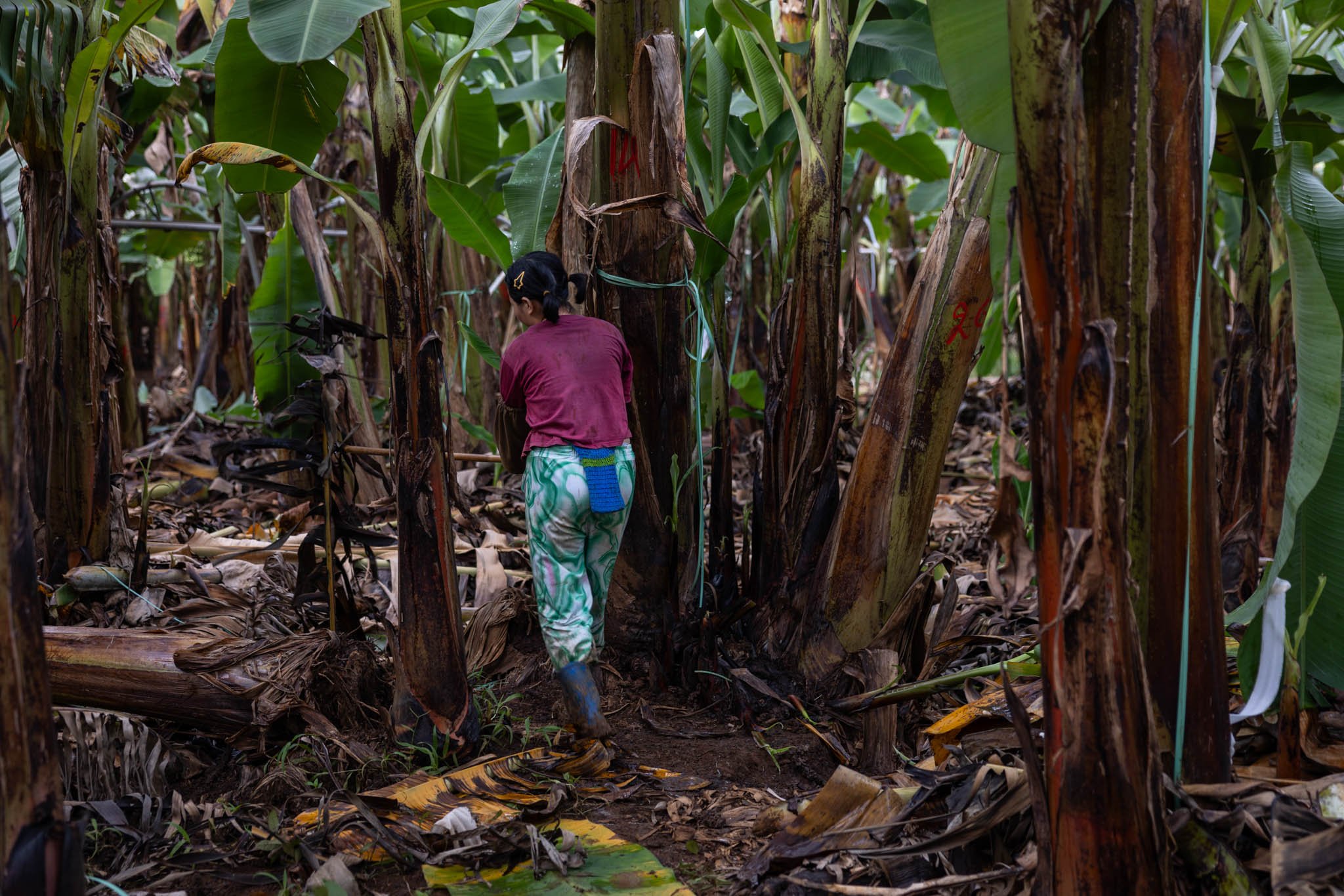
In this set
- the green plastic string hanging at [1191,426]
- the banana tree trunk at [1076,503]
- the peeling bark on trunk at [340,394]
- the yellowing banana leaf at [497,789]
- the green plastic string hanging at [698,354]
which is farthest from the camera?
the green plastic string hanging at [698,354]

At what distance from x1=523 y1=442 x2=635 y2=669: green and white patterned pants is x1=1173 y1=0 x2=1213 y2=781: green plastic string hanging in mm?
1663

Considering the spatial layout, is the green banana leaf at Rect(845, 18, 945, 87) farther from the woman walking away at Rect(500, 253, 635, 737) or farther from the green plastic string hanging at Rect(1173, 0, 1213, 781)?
the green plastic string hanging at Rect(1173, 0, 1213, 781)

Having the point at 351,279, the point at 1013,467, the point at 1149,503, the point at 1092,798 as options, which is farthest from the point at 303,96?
the point at 351,279

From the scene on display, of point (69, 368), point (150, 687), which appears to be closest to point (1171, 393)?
point (150, 687)

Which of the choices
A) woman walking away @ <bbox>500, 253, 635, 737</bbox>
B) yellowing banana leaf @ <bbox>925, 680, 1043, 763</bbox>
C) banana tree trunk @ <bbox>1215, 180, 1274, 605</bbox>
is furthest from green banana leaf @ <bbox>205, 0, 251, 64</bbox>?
banana tree trunk @ <bbox>1215, 180, 1274, 605</bbox>

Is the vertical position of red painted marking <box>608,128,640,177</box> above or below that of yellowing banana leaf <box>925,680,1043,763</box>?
above

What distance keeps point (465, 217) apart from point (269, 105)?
68 centimetres

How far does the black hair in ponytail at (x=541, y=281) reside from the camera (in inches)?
111

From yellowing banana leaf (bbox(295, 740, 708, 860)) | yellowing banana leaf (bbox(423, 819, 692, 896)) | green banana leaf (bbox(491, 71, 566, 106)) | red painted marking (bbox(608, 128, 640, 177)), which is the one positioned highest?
green banana leaf (bbox(491, 71, 566, 106))

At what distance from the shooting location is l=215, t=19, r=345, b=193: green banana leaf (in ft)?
9.48

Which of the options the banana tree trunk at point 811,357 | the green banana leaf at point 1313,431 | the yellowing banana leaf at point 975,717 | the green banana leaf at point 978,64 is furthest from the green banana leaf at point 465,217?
the green banana leaf at point 1313,431

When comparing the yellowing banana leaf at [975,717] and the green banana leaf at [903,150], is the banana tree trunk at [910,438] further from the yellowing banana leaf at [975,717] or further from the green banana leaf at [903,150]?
the green banana leaf at [903,150]

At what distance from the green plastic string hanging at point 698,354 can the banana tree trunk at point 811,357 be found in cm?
22

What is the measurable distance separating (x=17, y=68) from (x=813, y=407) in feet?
7.83
